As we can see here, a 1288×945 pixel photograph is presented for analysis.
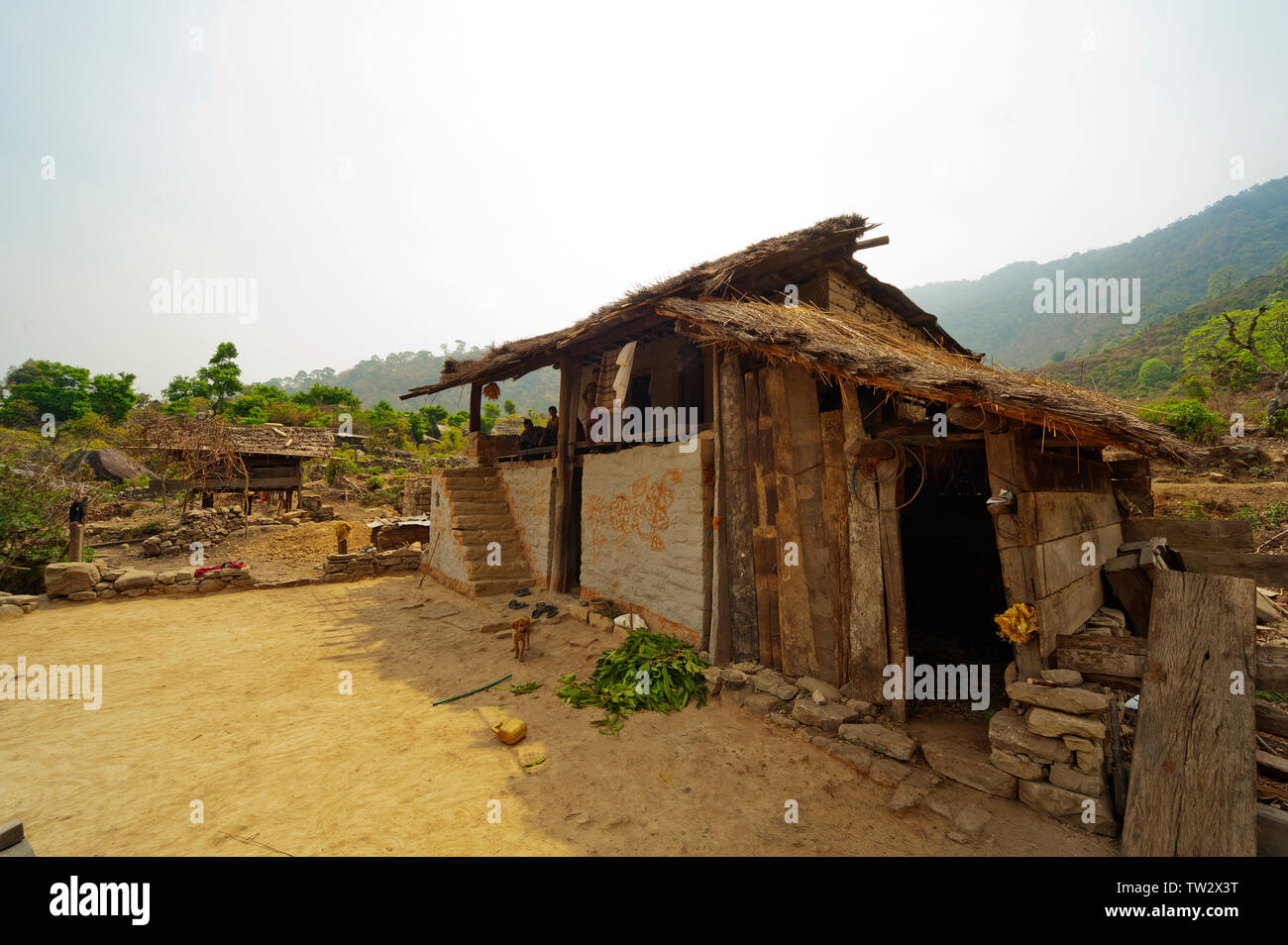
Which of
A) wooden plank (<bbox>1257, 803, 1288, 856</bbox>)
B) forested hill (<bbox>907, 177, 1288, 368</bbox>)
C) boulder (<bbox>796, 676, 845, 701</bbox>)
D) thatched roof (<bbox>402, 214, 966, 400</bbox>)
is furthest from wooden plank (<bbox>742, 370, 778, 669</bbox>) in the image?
forested hill (<bbox>907, 177, 1288, 368</bbox>)

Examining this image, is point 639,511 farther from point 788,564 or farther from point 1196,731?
point 1196,731

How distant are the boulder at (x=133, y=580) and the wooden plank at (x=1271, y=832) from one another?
15.6 meters

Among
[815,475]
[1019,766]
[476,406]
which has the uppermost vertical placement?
[476,406]

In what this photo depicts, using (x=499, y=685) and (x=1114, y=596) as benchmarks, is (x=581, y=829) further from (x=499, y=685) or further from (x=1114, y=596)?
(x=1114, y=596)

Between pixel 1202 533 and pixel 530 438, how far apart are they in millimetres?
10864

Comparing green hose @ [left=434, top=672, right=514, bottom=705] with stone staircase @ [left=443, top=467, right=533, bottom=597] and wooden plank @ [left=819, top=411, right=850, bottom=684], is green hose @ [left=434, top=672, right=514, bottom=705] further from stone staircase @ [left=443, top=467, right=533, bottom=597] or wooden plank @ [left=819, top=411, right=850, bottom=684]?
wooden plank @ [left=819, top=411, right=850, bottom=684]

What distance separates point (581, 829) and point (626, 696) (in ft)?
6.08

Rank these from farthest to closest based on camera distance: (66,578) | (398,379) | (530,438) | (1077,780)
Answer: (398,379) → (530,438) → (66,578) → (1077,780)

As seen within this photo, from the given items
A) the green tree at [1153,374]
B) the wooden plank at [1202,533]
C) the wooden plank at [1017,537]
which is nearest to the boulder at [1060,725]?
the wooden plank at [1017,537]

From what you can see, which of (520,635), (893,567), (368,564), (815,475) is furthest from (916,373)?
(368,564)

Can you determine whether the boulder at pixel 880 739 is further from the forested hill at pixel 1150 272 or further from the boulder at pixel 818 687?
the forested hill at pixel 1150 272

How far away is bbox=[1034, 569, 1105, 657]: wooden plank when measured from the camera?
3.81 m

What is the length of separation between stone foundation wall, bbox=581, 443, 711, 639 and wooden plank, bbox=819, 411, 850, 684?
1667mm

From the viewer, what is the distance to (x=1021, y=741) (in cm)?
351
